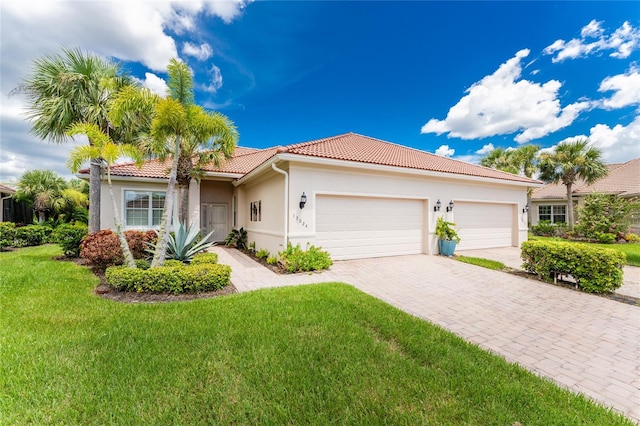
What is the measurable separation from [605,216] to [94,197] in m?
27.4

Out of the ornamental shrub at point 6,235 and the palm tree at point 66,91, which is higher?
the palm tree at point 66,91

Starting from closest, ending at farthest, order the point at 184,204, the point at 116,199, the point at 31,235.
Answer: the point at 184,204 → the point at 116,199 → the point at 31,235

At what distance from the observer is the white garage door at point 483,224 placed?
1216 cm

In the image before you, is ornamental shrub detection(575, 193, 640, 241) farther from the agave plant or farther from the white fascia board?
the agave plant

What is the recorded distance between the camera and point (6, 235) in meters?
12.6

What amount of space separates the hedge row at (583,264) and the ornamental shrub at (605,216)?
13945mm

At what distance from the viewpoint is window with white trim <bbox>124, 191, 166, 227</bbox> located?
12508 millimetres

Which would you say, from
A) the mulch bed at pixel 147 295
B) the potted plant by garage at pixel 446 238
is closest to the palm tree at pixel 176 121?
the mulch bed at pixel 147 295

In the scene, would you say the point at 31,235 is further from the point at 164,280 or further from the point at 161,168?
→ the point at 164,280

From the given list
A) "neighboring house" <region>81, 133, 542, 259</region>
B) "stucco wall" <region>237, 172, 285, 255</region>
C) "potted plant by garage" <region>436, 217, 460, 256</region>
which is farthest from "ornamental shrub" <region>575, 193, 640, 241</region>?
"stucco wall" <region>237, 172, 285, 255</region>

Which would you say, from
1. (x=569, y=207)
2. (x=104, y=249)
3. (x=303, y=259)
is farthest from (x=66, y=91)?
(x=569, y=207)

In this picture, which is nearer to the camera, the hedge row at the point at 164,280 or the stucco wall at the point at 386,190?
the hedge row at the point at 164,280

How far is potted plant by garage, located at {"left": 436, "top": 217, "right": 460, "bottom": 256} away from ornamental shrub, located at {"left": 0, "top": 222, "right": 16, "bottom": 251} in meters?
19.7

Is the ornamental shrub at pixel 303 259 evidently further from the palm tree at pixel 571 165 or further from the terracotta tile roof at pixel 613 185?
the palm tree at pixel 571 165
